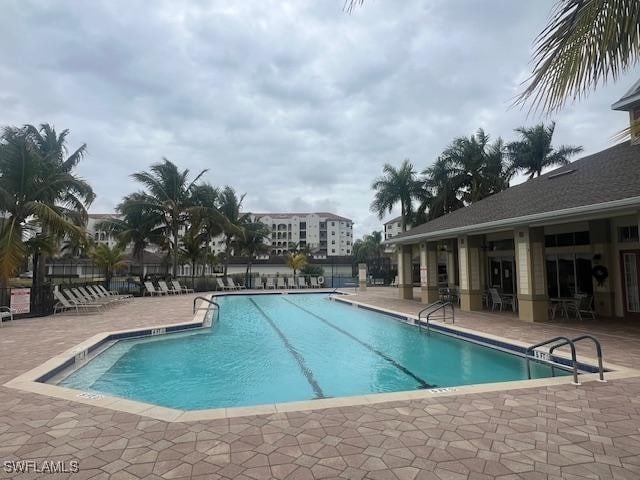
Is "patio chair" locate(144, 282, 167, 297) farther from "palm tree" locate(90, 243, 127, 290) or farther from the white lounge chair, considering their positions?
the white lounge chair

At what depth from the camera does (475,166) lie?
31047mm

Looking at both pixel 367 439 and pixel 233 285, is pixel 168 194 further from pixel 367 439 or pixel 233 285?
pixel 367 439

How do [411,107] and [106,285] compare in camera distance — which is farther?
[106,285]

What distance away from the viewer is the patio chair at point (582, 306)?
11672 mm

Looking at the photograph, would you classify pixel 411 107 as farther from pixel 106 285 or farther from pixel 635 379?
pixel 106 285

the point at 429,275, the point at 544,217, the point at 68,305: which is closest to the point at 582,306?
the point at 544,217

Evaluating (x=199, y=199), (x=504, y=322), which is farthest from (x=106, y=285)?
(x=504, y=322)

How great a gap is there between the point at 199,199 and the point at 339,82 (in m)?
18.0

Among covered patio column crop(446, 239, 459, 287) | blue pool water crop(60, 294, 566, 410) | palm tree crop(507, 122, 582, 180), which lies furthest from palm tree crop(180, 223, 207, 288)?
palm tree crop(507, 122, 582, 180)

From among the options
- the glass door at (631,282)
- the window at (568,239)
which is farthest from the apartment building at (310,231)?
the glass door at (631,282)

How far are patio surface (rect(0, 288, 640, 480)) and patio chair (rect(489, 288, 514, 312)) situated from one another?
931 centimetres

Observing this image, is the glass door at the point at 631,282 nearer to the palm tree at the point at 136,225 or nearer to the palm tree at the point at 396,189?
the palm tree at the point at 396,189

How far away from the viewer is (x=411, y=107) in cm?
1329

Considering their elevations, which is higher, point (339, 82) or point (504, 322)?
point (339, 82)
